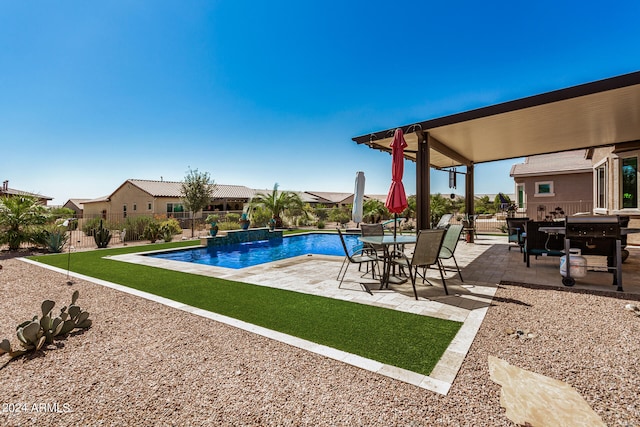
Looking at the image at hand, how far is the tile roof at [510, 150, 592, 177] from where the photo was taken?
56.9ft

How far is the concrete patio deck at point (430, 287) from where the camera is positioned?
110 inches

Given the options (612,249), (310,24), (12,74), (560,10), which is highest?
(310,24)

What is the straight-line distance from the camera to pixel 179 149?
26094mm

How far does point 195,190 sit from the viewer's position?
20688 mm

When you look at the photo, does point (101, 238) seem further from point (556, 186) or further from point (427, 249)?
point (556, 186)

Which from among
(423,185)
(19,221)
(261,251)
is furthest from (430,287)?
(19,221)

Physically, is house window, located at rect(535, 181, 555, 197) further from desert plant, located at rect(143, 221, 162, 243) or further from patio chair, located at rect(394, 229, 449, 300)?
desert plant, located at rect(143, 221, 162, 243)

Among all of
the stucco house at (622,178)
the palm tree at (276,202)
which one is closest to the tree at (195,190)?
the palm tree at (276,202)

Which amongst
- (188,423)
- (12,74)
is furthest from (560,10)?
(12,74)

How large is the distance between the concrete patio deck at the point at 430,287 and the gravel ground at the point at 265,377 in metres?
0.15

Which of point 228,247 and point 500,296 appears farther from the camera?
point 228,247

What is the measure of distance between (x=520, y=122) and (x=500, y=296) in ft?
15.3

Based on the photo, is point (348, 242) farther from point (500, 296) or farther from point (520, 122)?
point (500, 296)

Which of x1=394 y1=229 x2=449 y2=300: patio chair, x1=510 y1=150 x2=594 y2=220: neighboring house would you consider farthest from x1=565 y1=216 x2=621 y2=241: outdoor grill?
x1=510 y1=150 x2=594 y2=220: neighboring house
